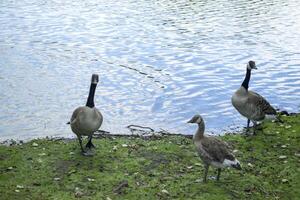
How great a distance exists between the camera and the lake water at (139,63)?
26.8 m

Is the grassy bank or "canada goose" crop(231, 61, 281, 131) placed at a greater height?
"canada goose" crop(231, 61, 281, 131)

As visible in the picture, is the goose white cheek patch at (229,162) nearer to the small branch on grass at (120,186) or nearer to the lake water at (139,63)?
the small branch on grass at (120,186)

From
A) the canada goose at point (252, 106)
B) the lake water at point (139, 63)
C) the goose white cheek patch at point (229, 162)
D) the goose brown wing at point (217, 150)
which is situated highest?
the goose brown wing at point (217, 150)

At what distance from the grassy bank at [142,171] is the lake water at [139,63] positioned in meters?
4.53

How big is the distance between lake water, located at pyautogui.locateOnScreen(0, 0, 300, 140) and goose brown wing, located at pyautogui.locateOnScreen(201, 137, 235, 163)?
338 inches

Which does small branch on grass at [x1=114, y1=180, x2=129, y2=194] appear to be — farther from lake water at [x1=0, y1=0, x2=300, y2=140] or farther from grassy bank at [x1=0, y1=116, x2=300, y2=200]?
lake water at [x1=0, y1=0, x2=300, y2=140]

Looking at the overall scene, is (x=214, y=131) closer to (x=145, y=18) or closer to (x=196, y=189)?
(x=196, y=189)

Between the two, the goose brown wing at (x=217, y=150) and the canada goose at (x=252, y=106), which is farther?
the canada goose at (x=252, y=106)

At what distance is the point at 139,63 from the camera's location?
36625 mm

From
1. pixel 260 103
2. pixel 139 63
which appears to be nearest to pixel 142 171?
pixel 260 103

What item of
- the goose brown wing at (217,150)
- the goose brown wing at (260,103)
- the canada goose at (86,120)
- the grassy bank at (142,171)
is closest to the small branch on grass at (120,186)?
the grassy bank at (142,171)

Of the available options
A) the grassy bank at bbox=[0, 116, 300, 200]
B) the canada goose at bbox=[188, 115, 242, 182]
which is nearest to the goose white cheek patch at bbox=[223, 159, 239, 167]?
the canada goose at bbox=[188, 115, 242, 182]

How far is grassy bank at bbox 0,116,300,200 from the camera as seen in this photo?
15289mm

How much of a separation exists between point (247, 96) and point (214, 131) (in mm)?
3854
